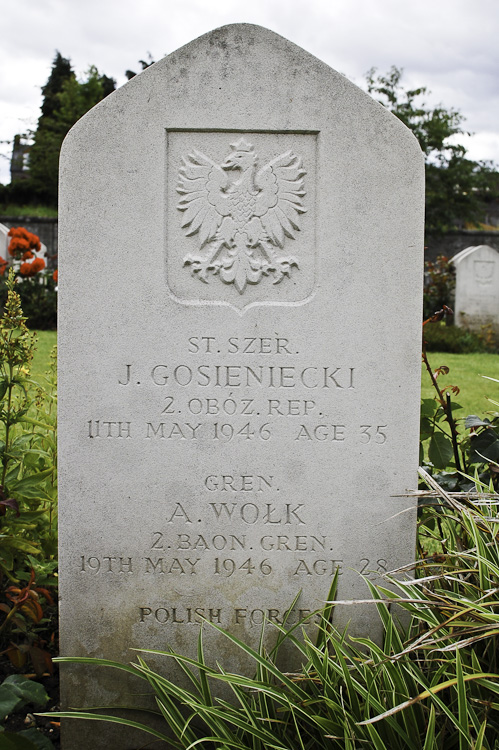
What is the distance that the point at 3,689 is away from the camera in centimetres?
207

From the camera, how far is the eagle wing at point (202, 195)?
253cm

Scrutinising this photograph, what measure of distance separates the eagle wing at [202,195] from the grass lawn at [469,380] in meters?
3.23

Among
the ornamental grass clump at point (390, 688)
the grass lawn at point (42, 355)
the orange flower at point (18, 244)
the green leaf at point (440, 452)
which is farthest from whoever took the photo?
the orange flower at point (18, 244)

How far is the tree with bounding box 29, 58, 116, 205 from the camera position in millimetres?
27000

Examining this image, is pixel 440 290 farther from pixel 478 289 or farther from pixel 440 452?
pixel 440 452

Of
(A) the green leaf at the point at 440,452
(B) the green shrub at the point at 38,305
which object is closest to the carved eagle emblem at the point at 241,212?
(A) the green leaf at the point at 440,452

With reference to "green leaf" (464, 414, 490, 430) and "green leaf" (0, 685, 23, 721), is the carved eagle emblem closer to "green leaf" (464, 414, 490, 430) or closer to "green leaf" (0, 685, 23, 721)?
"green leaf" (464, 414, 490, 430)

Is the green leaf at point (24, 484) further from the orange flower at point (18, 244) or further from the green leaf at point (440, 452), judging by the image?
the orange flower at point (18, 244)

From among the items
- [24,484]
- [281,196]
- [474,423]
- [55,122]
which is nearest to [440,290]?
[474,423]

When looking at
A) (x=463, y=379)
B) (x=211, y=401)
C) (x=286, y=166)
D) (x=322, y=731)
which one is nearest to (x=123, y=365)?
(x=211, y=401)

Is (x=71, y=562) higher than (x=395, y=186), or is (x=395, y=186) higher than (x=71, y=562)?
A: (x=395, y=186)

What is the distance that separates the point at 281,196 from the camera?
8.35 ft

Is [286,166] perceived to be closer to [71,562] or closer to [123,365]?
[123,365]

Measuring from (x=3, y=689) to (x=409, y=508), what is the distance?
1.53 m
